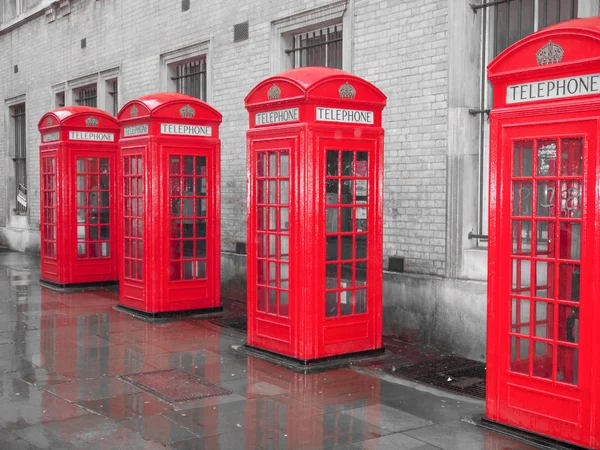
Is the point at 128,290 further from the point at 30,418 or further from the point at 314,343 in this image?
the point at 30,418

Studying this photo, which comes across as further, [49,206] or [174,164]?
[49,206]

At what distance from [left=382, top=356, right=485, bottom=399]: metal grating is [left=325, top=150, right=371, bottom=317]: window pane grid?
0.82m

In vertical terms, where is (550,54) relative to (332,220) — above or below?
above

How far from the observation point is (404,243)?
876cm

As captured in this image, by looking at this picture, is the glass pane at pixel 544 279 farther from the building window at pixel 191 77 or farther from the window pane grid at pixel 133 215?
the building window at pixel 191 77

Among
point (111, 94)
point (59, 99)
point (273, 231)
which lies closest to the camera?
point (273, 231)

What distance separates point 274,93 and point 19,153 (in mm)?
15078

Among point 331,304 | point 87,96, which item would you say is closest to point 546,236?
point 331,304

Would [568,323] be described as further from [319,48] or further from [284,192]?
[319,48]

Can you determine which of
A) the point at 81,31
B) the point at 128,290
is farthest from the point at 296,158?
the point at 81,31

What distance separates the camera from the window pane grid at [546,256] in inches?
199

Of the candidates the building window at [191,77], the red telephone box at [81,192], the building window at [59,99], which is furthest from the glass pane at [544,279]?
the building window at [59,99]

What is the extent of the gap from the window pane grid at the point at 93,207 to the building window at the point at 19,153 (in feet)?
27.0

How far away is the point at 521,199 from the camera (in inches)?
210
